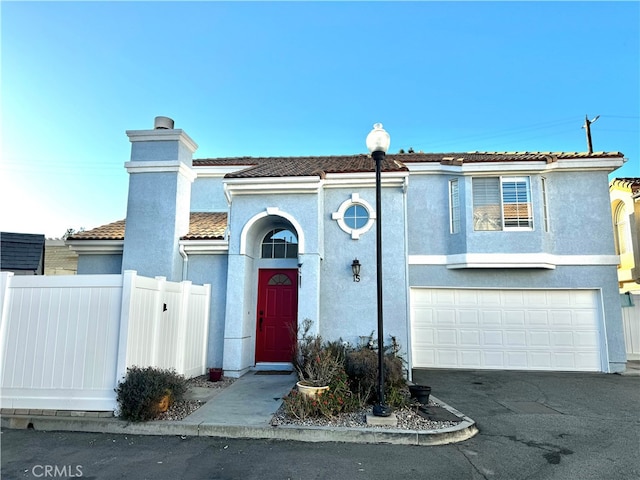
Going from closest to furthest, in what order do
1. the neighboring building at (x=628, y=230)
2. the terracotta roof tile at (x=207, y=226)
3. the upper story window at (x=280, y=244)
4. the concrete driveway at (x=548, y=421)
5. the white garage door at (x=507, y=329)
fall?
the concrete driveway at (x=548, y=421), the terracotta roof tile at (x=207, y=226), the upper story window at (x=280, y=244), the white garage door at (x=507, y=329), the neighboring building at (x=628, y=230)

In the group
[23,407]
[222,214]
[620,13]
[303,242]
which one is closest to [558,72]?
[620,13]

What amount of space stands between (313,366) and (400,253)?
3.94 metres

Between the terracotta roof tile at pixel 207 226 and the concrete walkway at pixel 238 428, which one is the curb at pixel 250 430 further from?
the terracotta roof tile at pixel 207 226

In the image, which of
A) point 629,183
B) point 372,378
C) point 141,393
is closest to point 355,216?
point 372,378

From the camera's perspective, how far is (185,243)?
9.79 m

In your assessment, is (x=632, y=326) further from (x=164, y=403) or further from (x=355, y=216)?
(x=164, y=403)

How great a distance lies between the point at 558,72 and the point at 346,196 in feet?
27.1

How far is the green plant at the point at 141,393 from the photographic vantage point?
18.5 feet

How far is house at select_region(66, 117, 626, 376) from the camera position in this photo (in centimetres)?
949

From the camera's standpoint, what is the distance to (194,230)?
10703mm

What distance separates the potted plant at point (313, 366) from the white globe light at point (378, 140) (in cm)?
376

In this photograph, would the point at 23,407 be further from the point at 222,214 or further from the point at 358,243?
the point at 222,214

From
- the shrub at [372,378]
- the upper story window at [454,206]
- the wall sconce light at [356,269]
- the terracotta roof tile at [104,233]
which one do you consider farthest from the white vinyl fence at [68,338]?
the upper story window at [454,206]

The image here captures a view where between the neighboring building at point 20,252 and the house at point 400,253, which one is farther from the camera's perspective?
the house at point 400,253
